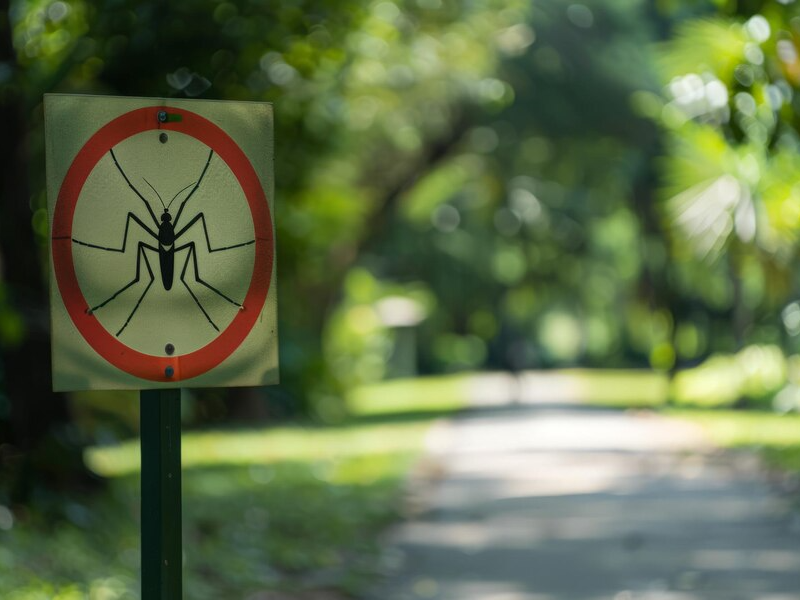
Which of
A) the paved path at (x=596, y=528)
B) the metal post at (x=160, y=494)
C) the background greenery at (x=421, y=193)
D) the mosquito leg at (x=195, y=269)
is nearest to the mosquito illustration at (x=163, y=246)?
the mosquito leg at (x=195, y=269)

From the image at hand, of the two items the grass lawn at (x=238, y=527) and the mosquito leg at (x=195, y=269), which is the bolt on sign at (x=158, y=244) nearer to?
the mosquito leg at (x=195, y=269)

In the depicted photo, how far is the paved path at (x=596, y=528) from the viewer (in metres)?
9.37

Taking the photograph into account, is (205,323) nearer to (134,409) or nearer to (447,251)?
(134,409)

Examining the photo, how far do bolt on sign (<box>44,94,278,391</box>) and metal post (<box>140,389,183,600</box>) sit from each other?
0.28ft

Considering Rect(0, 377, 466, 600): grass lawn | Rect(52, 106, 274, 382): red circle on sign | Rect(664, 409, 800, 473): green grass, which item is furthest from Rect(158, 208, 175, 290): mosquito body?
Rect(664, 409, 800, 473): green grass

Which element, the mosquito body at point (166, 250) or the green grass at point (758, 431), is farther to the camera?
the green grass at point (758, 431)

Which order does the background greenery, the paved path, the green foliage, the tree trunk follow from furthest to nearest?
1. the green foliage
2. the tree trunk
3. the background greenery
4. the paved path

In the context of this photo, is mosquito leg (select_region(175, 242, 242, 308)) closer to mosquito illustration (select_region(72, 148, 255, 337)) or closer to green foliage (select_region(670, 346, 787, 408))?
mosquito illustration (select_region(72, 148, 255, 337))

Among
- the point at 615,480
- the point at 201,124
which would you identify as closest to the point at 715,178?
the point at 615,480

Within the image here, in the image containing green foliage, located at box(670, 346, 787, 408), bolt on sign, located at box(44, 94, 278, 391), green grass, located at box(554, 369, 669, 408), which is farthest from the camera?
green grass, located at box(554, 369, 669, 408)

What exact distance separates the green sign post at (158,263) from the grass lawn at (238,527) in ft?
16.1

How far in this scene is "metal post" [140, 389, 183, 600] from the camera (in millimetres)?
3785

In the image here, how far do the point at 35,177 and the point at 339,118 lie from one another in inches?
277

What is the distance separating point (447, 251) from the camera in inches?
1523
